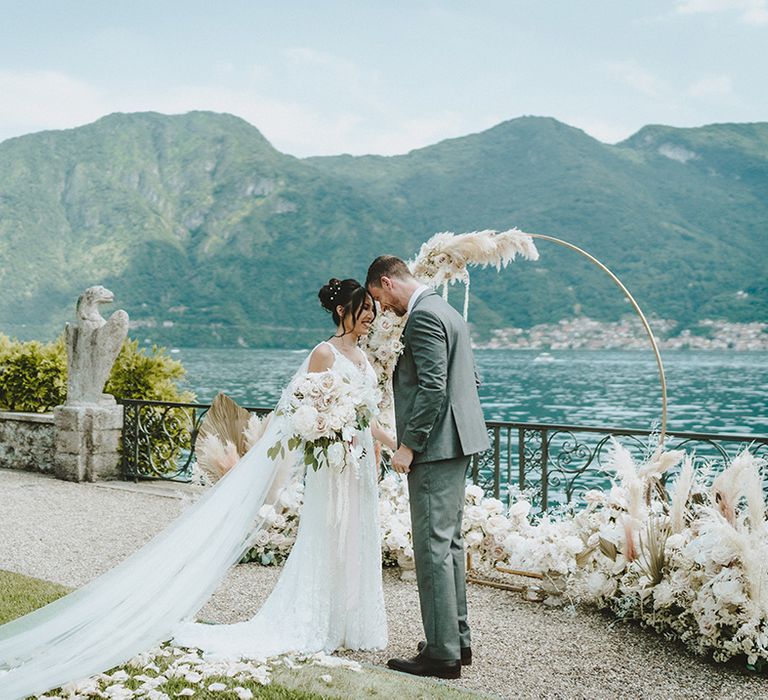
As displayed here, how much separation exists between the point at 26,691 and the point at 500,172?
90.8 meters

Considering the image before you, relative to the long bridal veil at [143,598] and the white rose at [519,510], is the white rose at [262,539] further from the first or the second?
the white rose at [519,510]

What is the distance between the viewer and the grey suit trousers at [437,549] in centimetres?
411

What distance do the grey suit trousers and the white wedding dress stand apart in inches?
21.0

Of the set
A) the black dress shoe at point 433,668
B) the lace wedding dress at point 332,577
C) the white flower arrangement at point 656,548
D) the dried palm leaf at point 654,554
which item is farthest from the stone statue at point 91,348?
the dried palm leaf at point 654,554

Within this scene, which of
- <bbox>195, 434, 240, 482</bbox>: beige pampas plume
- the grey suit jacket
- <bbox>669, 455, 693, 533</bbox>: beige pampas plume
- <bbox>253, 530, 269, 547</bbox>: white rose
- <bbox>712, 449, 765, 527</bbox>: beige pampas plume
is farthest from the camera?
<bbox>195, 434, 240, 482</bbox>: beige pampas plume

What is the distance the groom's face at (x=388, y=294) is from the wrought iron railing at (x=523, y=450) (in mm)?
2028

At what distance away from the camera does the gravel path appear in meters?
4.08

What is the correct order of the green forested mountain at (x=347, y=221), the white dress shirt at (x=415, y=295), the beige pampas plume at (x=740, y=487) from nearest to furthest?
the white dress shirt at (x=415, y=295), the beige pampas plume at (x=740, y=487), the green forested mountain at (x=347, y=221)

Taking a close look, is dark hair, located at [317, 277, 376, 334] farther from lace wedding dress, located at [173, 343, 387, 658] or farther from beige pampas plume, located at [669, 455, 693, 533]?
beige pampas plume, located at [669, 455, 693, 533]

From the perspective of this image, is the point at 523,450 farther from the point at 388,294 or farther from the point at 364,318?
the point at 388,294

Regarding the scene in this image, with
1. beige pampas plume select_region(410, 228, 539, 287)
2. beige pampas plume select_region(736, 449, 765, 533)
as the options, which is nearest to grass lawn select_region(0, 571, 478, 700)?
beige pampas plume select_region(736, 449, 765, 533)

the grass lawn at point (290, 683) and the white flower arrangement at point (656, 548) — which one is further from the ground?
the white flower arrangement at point (656, 548)

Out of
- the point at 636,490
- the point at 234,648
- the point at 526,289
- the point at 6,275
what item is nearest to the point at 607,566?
the point at 636,490

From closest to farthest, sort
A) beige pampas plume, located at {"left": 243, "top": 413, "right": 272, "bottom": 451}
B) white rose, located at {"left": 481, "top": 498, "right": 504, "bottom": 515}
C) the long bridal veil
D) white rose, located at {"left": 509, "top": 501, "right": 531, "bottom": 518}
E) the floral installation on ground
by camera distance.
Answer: the floral installation on ground < the long bridal veil < white rose, located at {"left": 509, "top": 501, "right": 531, "bottom": 518} < white rose, located at {"left": 481, "top": 498, "right": 504, "bottom": 515} < beige pampas plume, located at {"left": 243, "top": 413, "right": 272, "bottom": 451}
